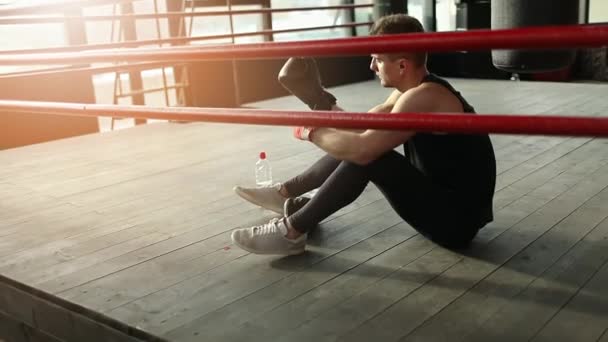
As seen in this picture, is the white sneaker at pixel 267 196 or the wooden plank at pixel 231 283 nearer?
the wooden plank at pixel 231 283

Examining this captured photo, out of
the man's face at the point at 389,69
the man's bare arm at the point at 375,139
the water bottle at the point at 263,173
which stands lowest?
the water bottle at the point at 263,173

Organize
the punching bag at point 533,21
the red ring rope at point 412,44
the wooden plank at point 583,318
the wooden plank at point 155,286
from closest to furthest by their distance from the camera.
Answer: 1. the red ring rope at point 412,44
2. the wooden plank at point 583,318
3. the wooden plank at point 155,286
4. the punching bag at point 533,21

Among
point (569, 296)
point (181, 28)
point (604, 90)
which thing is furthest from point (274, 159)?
point (604, 90)

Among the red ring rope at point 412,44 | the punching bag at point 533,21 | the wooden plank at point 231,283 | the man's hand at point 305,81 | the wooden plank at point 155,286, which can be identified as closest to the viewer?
the red ring rope at point 412,44

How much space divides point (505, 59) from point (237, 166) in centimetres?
142

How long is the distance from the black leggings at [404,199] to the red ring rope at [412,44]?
0.46 meters

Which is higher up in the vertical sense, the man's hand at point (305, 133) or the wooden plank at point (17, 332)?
the man's hand at point (305, 133)

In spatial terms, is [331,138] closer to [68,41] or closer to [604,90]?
[68,41]

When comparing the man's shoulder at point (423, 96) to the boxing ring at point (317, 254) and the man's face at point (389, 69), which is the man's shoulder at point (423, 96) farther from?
the boxing ring at point (317, 254)

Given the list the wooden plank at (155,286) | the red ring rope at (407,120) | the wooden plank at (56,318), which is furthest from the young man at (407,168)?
the wooden plank at (56,318)

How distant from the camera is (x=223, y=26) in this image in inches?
261

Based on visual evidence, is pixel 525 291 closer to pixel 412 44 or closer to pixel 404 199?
pixel 404 199

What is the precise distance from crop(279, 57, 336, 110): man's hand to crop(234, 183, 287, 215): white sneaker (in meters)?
0.43

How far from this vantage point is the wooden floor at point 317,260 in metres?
1.51
